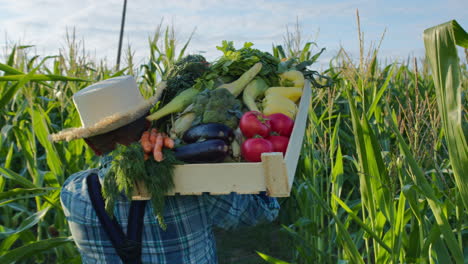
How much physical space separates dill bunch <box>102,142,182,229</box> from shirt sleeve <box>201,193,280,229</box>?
294 mm

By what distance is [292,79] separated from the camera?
7.58 ft

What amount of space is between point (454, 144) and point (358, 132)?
587mm

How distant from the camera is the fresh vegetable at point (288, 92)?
2.13 metres

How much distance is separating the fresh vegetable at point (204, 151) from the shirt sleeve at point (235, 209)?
240mm

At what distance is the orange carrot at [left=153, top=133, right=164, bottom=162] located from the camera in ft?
5.16

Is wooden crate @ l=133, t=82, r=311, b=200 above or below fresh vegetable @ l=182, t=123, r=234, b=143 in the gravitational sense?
below

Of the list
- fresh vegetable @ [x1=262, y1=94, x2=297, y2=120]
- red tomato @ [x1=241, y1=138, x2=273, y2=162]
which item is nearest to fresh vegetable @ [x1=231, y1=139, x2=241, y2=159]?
red tomato @ [x1=241, y1=138, x2=273, y2=162]

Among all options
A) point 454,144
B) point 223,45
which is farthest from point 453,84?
point 223,45

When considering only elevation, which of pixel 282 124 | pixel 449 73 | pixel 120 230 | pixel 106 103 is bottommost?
pixel 120 230

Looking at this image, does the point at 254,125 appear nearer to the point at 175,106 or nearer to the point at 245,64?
the point at 175,106

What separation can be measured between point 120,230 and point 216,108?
2.04ft

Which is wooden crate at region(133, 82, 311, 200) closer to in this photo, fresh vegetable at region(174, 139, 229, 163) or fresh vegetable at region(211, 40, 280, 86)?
fresh vegetable at region(174, 139, 229, 163)

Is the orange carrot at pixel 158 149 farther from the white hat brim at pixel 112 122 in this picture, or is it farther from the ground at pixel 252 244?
the ground at pixel 252 244

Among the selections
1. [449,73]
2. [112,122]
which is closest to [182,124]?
[112,122]
